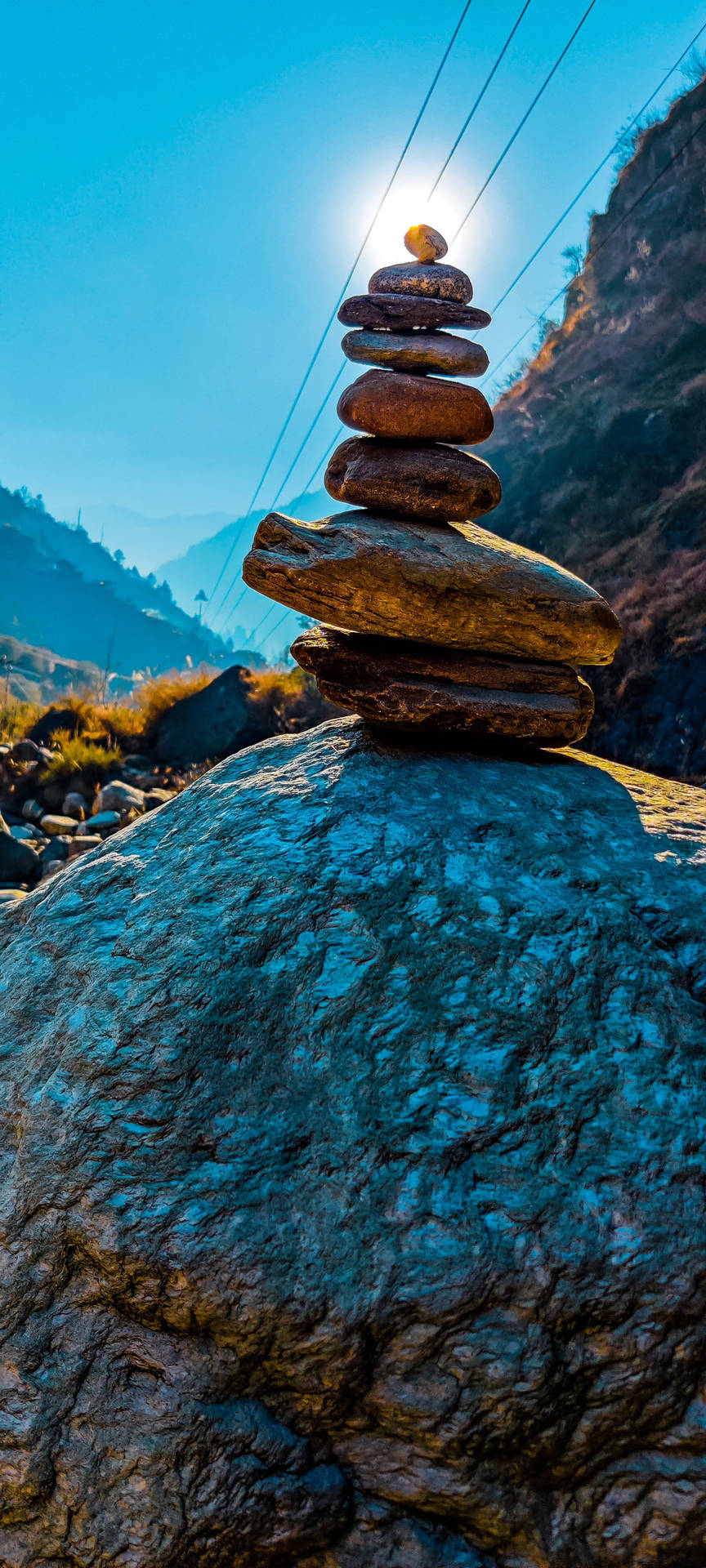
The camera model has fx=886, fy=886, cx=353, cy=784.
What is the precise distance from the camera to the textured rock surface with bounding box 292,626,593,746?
3742 mm

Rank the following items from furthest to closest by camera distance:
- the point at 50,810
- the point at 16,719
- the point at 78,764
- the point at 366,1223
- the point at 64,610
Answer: the point at 64,610 < the point at 16,719 < the point at 78,764 < the point at 50,810 < the point at 366,1223

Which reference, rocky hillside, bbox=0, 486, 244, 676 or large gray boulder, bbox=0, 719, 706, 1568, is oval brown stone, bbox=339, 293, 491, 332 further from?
rocky hillside, bbox=0, 486, 244, 676

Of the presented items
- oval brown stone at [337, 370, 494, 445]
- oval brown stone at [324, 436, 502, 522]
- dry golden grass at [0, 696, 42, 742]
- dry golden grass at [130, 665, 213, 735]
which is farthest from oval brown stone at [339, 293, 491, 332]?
dry golden grass at [0, 696, 42, 742]

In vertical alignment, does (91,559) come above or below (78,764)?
above

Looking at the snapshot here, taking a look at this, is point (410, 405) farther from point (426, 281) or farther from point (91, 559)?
point (91, 559)

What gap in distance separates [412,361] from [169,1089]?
322 centimetres

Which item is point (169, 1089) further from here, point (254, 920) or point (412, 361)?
point (412, 361)

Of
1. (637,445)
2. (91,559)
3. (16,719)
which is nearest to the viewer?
(16,719)

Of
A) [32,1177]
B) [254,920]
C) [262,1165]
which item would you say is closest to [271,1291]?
[262,1165]

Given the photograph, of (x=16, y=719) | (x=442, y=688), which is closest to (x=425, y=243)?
(x=442, y=688)

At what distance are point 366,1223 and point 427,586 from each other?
94.2 inches

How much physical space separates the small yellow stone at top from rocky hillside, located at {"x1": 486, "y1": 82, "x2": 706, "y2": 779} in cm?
539

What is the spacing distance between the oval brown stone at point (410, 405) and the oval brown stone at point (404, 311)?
24 centimetres

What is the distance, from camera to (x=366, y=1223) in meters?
2.42
